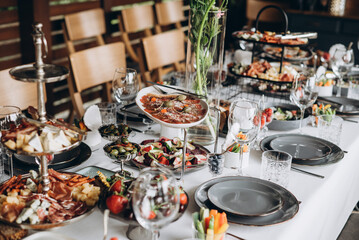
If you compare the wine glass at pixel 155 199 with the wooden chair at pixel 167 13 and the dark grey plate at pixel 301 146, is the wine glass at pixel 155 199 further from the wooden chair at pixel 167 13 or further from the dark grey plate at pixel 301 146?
the wooden chair at pixel 167 13

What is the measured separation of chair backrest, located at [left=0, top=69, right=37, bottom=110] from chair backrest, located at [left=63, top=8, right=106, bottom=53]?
1099 mm

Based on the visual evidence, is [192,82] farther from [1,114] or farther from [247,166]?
[1,114]

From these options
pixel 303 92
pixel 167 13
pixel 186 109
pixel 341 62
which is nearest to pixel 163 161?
pixel 186 109

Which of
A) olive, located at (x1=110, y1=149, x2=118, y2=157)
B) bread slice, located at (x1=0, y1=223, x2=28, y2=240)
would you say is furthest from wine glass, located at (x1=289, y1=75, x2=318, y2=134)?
bread slice, located at (x1=0, y1=223, x2=28, y2=240)

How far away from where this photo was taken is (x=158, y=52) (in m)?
2.90

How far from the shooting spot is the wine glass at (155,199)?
2.99ft

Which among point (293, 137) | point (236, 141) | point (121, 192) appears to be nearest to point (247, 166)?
point (236, 141)

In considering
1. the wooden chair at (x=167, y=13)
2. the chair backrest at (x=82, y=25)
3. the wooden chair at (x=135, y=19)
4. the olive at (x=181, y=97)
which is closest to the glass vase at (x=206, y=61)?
the olive at (x=181, y=97)

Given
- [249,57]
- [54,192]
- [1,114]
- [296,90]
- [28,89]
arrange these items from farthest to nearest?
[249,57]
[28,89]
[296,90]
[1,114]
[54,192]

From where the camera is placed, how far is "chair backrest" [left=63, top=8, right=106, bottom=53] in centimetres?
303

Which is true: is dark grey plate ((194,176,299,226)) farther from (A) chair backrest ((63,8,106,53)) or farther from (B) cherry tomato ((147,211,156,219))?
(A) chair backrest ((63,8,106,53))

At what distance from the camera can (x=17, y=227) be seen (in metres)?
1.06

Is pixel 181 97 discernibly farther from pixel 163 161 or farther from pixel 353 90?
pixel 353 90

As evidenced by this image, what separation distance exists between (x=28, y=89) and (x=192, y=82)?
0.79 meters
